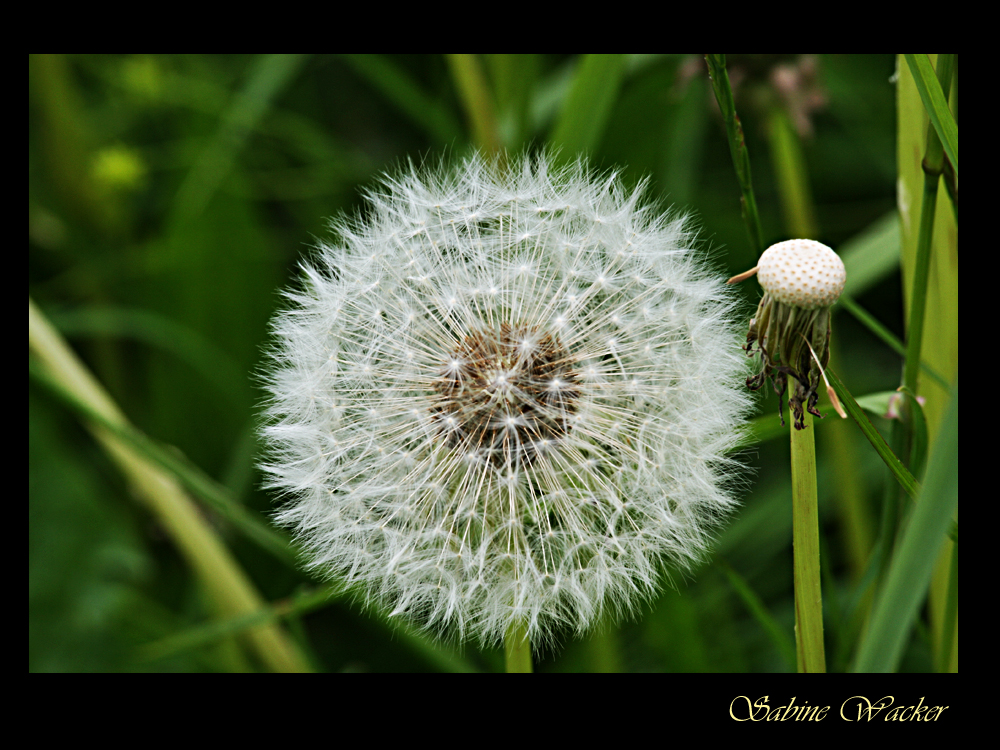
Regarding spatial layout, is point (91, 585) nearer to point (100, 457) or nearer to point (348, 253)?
point (100, 457)

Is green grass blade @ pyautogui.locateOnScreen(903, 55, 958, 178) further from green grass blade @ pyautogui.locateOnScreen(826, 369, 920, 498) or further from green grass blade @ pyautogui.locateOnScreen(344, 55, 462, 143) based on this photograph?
green grass blade @ pyautogui.locateOnScreen(344, 55, 462, 143)

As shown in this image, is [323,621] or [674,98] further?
[674,98]

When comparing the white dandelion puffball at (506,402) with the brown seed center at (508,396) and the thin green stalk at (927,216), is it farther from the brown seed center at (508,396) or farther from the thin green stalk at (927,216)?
the thin green stalk at (927,216)

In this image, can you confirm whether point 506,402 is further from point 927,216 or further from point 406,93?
point 406,93

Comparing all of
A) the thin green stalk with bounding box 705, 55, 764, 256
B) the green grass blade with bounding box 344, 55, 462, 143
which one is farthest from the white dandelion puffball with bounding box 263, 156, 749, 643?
the green grass blade with bounding box 344, 55, 462, 143

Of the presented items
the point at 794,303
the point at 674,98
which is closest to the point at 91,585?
the point at 794,303

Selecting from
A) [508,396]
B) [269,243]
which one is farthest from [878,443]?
[269,243]
